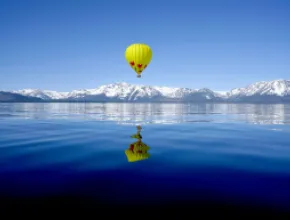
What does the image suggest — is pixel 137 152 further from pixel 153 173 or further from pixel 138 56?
pixel 138 56

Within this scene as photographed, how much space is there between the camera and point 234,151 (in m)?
19.9

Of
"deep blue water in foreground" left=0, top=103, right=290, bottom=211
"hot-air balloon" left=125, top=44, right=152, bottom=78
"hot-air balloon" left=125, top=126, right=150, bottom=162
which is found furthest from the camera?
"hot-air balloon" left=125, top=44, right=152, bottom=78

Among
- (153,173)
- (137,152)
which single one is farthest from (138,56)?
(153,173)

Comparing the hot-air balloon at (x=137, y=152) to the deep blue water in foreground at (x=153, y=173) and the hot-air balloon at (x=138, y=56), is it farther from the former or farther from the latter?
the hot-air balloon at (x=138, y=56)

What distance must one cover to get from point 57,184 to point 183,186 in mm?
5153

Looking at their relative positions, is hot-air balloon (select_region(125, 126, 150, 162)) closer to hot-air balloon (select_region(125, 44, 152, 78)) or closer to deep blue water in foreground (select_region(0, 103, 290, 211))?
deep blue water in foreground (select_region(0, 103, 290, 211))

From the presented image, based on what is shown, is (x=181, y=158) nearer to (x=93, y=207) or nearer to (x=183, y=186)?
(x=183, y=186)

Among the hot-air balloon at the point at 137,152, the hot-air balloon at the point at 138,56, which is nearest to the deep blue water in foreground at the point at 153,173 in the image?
the hot-air balloon at the point at 137,152

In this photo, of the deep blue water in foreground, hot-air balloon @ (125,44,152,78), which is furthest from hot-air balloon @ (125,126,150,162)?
hot-air balloon @ (125,44,152,78)

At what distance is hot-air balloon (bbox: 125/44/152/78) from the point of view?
156 feet

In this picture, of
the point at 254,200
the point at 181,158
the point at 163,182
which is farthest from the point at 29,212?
the point at 181,158

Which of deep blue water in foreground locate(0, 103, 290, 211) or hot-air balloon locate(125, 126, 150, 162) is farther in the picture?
hot-air balloon locate(125, 126, 150, 162)

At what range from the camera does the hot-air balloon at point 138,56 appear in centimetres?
4753

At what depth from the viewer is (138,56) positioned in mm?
47500
